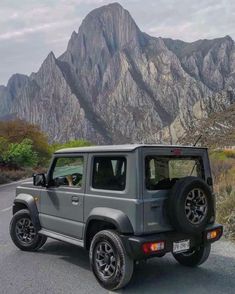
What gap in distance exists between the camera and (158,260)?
742 centimetres

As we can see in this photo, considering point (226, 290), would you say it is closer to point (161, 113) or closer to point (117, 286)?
point (117, 286)

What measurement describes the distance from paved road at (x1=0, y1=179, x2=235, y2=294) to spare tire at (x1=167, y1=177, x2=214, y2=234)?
0.79 meters

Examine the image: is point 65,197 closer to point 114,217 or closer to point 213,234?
point 114,217

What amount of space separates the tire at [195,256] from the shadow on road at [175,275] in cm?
10

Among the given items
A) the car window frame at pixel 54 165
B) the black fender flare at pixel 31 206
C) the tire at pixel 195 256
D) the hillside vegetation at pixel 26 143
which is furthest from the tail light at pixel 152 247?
the hillside vegetation at pixel 26 143

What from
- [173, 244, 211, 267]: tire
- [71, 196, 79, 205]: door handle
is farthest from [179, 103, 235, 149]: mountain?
[71, 196, 79, 205]: door handle

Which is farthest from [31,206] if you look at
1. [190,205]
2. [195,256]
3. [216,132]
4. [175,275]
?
[216,132]

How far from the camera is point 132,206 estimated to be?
5.77 metres

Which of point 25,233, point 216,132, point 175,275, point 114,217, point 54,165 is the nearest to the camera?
point 114,217

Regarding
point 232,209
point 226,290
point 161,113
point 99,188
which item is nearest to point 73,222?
point 99,188

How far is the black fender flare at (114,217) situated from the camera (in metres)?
5.77

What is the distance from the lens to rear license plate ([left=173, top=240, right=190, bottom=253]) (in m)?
5.96

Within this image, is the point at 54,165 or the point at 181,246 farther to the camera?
the point at 54,165

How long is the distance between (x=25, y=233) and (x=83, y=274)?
195cm
